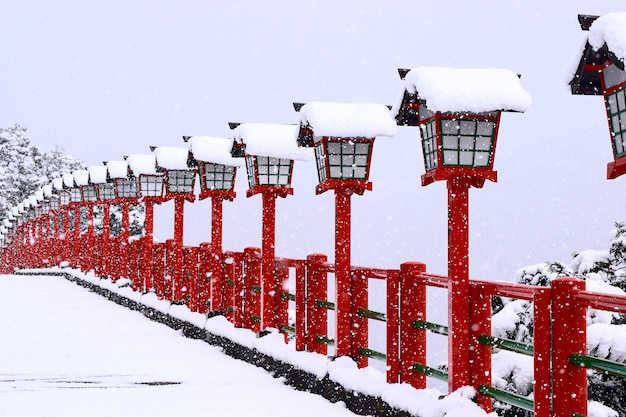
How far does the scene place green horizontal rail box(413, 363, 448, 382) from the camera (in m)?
6.93

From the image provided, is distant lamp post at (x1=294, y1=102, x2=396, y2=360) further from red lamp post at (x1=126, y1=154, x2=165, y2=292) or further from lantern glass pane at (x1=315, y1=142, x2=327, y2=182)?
red lamp post at (x1=126, y1=154, x2=165, y2=292)

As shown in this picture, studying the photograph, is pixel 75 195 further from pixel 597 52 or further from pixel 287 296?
pixel 597 52

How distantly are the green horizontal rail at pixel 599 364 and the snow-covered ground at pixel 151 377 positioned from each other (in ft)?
3.57

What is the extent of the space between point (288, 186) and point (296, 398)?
3.23 metres

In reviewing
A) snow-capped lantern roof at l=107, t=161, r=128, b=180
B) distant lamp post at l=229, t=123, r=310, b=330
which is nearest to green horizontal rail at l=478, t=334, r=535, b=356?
distant lamp post at l=229, t=123, r=310, b=330

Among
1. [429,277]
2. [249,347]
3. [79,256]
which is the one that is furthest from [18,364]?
[79,256]

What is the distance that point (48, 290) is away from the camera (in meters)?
25.5

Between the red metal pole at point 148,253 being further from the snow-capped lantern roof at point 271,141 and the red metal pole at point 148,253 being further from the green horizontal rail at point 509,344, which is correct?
the green horizontal rail at point 509,344

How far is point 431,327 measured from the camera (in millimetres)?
7246

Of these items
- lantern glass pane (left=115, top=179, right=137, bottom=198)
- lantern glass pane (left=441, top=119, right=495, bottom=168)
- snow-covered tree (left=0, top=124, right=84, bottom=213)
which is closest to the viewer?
lantern glass pane (left=441, top=119, right=495, bottom=168)

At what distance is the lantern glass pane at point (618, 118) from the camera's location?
4.48 meters

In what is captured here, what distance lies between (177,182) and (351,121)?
28.4ft

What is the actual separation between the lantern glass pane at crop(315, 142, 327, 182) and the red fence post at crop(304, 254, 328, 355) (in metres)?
1.02

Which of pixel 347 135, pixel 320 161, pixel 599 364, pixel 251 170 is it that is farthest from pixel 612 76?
pixel 251 170
